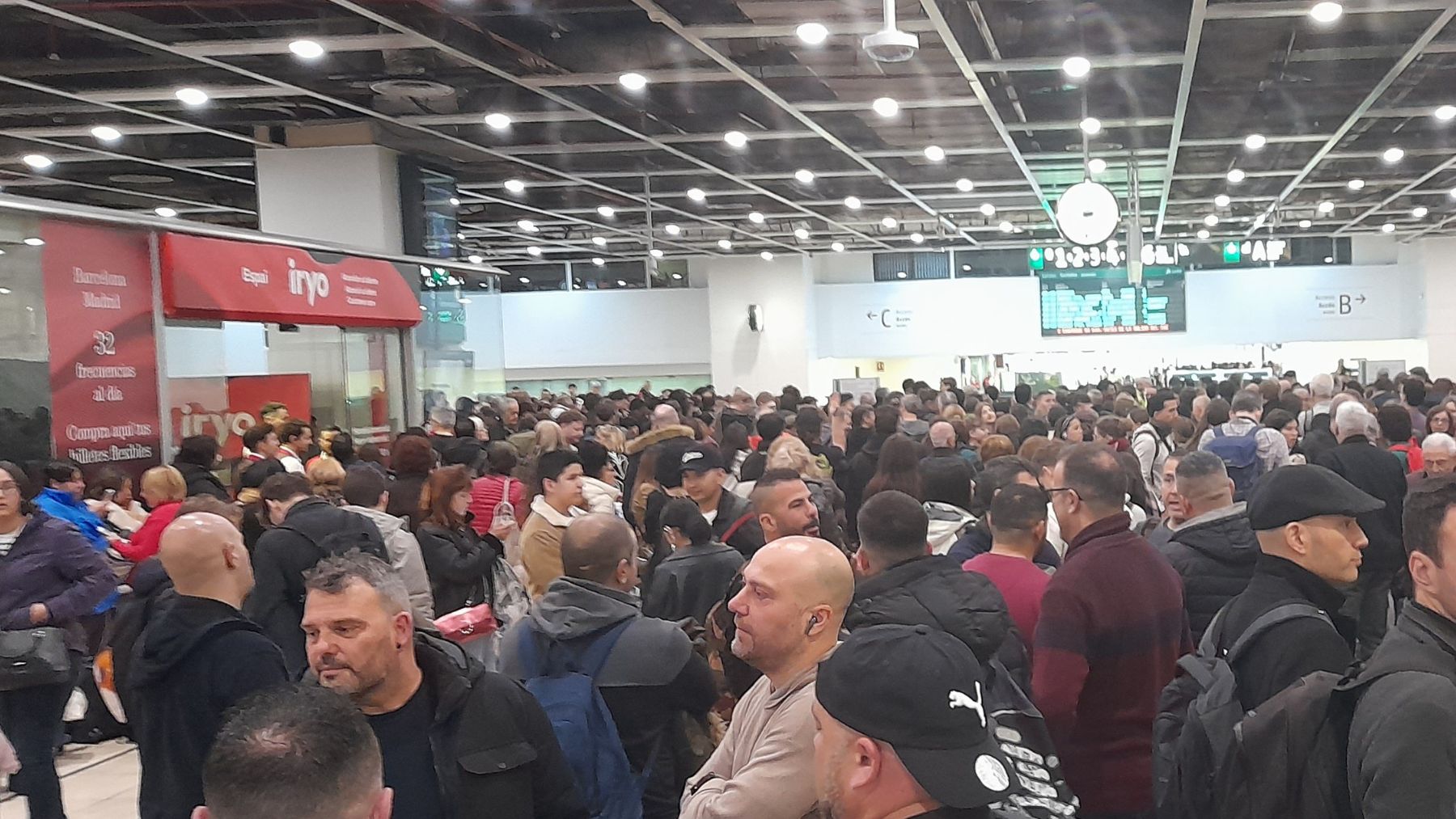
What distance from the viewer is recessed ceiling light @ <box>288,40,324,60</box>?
8406mm

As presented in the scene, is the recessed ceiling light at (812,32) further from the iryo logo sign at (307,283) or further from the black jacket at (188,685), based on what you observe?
the black jacket at (188,685)

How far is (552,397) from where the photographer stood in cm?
1772

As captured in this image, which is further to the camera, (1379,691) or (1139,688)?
(1139,688)

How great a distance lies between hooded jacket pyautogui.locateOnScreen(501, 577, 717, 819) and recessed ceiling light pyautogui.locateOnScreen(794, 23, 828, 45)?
5398 mm

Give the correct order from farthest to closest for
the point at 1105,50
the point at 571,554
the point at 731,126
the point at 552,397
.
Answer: the point at 552,397
the point at 731,126
the point at 1105,50
the point at 571,554

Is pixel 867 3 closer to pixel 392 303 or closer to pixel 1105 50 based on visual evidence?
pixel 1105 50

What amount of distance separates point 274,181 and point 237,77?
8.85ft

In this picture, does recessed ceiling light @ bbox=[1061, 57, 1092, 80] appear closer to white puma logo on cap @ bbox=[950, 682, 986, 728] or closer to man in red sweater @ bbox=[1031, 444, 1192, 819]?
man in red sweater @ bbox=[1031, 444, 1192, 819]

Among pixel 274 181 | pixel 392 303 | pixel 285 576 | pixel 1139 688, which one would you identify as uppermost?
pixel 274 181

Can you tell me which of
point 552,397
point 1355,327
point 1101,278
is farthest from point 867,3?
point 1355,327

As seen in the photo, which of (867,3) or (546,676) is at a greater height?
(867,3)

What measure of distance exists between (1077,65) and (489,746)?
7.69 m

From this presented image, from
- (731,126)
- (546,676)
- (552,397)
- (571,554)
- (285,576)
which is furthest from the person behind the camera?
(552,397)

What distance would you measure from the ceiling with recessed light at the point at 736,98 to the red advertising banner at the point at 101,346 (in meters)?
1.39
